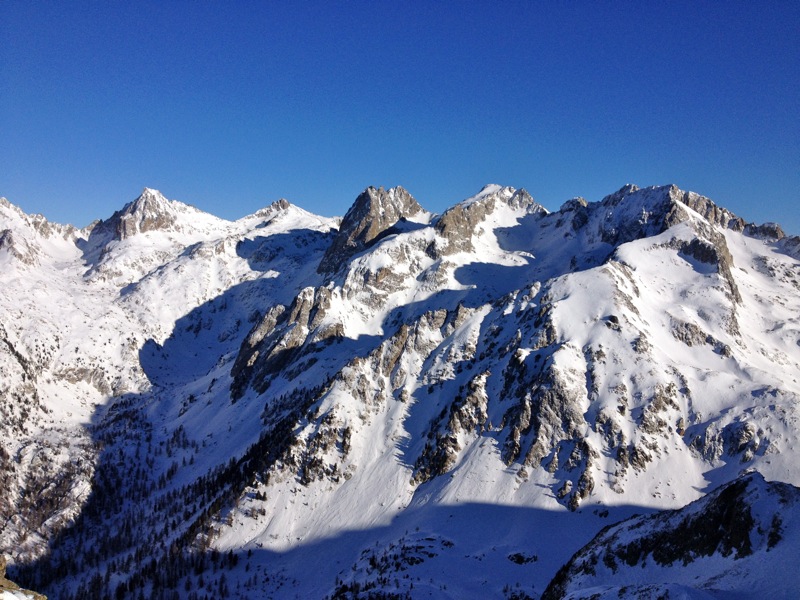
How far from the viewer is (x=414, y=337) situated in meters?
164

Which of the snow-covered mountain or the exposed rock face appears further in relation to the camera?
the snow-covered mountain

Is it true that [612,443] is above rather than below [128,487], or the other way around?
above

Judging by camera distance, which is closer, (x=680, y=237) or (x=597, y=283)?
(x=597, y=283)

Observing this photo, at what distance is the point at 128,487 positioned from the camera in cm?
17112

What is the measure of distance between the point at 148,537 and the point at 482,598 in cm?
9300

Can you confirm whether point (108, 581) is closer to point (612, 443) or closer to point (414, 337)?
point (414, 337)

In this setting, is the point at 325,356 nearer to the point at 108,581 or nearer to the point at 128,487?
the point at 128,487

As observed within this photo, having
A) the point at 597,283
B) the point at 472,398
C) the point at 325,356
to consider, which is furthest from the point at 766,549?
the point at 325,356

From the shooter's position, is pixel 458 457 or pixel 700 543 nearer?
pixel 700 543

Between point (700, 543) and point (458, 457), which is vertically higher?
point (458, 457)

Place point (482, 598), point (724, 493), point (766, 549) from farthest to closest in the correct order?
1. point (482, 598)
2. point (724, 493)
3. point (766, 549)

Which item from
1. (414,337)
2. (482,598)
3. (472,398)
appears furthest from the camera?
(414,337)

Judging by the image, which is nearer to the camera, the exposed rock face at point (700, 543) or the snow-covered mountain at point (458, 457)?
the exposed rock face at point (700, 543)

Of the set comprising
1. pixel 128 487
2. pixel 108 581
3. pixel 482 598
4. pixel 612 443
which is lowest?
pixel 108 581
